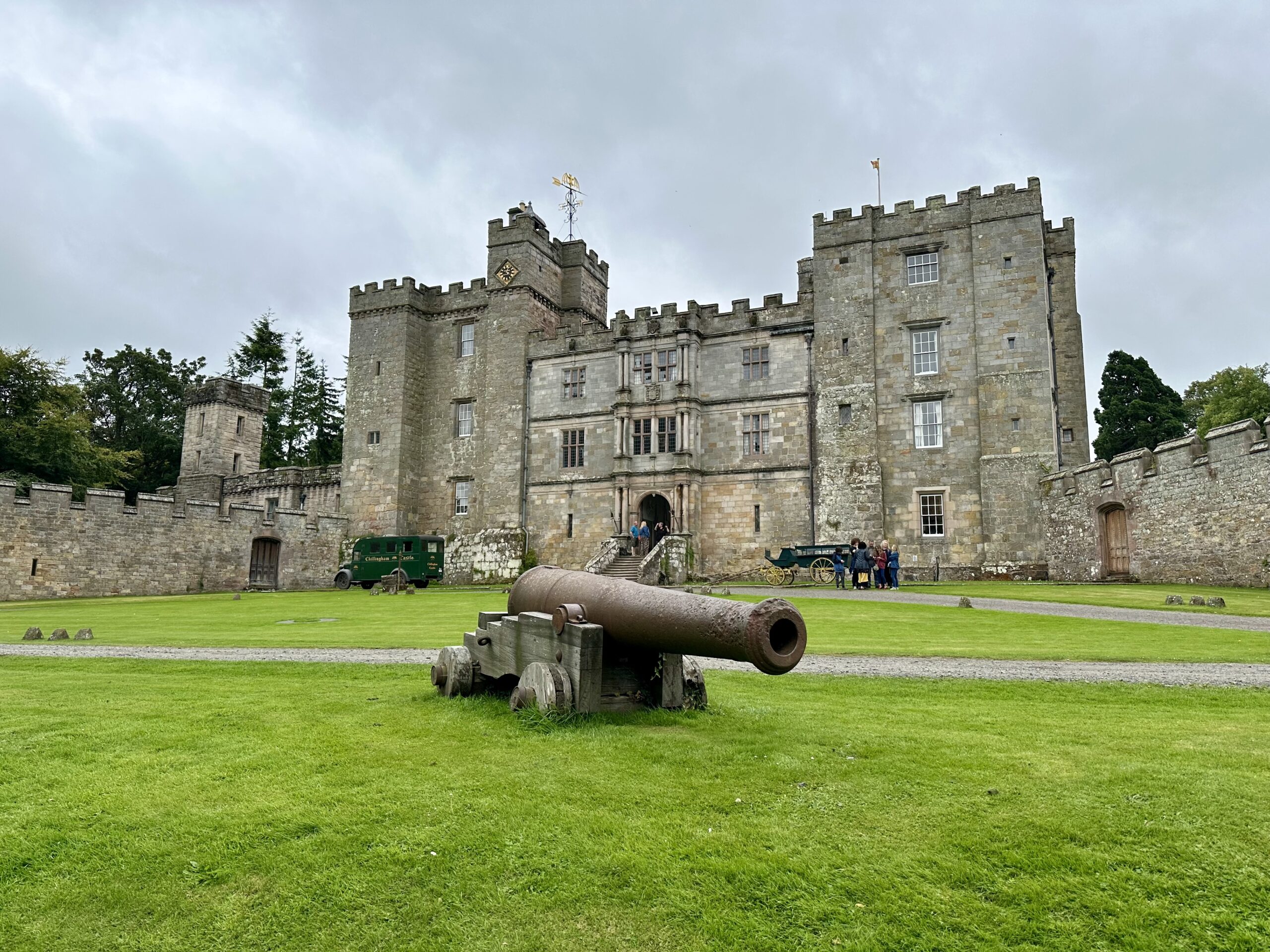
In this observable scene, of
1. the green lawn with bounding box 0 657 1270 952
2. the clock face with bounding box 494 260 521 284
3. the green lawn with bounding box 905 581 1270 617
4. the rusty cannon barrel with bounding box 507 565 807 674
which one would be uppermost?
the clock face with bounding box 494 260 521 284

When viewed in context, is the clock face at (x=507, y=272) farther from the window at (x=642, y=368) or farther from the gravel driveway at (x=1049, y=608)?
the gravel driveway at (x=1049, y=608)

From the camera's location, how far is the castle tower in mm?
46250

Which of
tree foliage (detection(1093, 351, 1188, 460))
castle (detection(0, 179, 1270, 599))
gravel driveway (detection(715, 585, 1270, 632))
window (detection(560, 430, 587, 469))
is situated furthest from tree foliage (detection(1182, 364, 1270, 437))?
window (detection(560, 430, 587, 469))

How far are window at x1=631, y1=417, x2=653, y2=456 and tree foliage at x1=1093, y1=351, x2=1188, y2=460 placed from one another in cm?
2312

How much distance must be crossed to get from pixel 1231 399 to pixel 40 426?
55.1 meters

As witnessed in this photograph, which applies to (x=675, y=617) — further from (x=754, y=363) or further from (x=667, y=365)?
(x=667, y=365)

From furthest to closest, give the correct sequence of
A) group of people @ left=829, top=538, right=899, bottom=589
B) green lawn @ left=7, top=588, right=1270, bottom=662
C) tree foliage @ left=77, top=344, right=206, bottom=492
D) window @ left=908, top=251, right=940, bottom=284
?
1. tree foliage @ left=77, top=344, right=206, bottom=492
2. window @ left=908, top=251, right=940, bottom=284
3. group of people @ left=829, top=538, right=899, bottom=589
4. green lawn @ left=7, top=588, right=1270, bottom=662

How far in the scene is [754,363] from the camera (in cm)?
3388

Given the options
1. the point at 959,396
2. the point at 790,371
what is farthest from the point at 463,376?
the point at 959,396

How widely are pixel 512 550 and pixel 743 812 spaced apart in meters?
32.5

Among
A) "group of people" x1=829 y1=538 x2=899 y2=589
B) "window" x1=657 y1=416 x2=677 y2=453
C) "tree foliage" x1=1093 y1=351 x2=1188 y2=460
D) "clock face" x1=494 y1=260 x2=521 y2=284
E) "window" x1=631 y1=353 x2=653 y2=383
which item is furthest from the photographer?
"tree foliage" x1=1093 y1=351 x2=1188 y2=460

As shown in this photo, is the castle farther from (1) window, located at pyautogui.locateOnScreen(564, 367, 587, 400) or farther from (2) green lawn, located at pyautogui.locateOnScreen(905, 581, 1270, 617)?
(2) green lawn, located at pyautogui.locateOnScreen(905, 581, 1270, 617)

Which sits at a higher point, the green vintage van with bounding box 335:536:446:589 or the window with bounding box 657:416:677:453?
the window with bounding box 657:416:677:453

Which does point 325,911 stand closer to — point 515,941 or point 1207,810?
point 515,941
